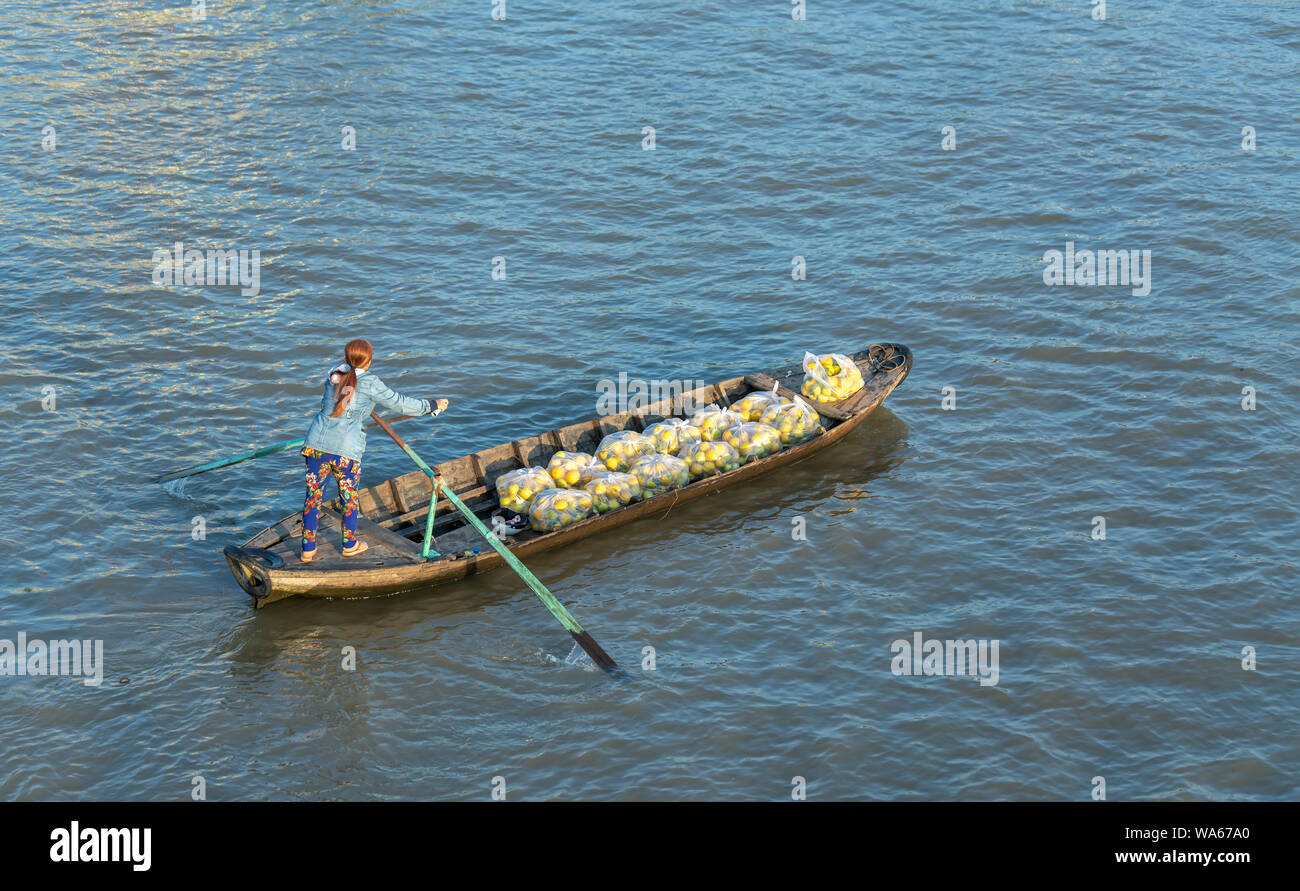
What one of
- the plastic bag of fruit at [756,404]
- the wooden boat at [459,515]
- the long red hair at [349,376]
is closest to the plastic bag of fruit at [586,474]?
the wooden boat at [459,515]

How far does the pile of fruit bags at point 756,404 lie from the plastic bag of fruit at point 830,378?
51cm

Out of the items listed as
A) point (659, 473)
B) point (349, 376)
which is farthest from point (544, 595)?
point (349, 376)

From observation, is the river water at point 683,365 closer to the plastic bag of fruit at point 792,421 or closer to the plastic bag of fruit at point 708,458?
the plastic bag of fruit at point 708,458

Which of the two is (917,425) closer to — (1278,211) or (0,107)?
(1278,211)

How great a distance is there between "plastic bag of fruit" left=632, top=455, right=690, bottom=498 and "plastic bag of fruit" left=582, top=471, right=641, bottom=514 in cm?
15

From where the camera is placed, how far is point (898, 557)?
15172mm

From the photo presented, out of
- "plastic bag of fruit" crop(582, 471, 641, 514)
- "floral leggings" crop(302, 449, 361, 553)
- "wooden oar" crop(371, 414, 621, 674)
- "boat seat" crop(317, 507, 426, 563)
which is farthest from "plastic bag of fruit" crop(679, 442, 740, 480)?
"floral leggings" crop(302, 449, 361, 553)

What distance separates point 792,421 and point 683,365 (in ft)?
9.12

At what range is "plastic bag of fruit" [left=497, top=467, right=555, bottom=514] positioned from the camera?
15.4m

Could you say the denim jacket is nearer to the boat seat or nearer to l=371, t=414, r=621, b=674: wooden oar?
l=371, t=414, r=621, b=674: wooden oar

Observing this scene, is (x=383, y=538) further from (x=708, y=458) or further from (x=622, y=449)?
(x=708, y=458)

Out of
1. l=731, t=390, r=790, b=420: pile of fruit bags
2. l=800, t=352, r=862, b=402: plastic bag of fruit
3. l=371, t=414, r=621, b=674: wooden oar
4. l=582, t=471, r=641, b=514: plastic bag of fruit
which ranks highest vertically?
l=800, t=352, r=862, b=402: plastic bag of fruit

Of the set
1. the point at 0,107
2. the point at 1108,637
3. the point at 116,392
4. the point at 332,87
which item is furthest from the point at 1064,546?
the point at 0,107

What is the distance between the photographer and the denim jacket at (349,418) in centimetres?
1361
